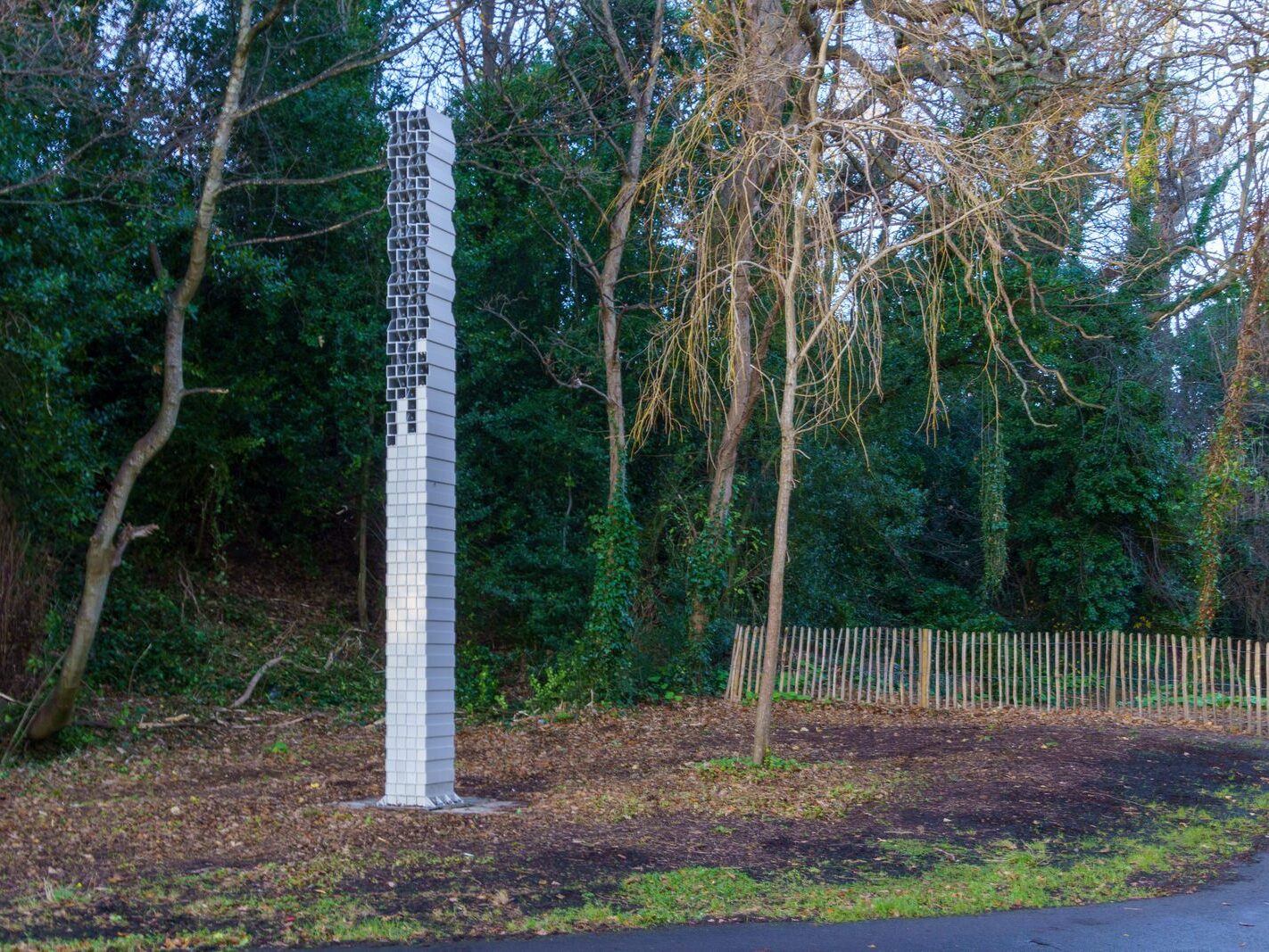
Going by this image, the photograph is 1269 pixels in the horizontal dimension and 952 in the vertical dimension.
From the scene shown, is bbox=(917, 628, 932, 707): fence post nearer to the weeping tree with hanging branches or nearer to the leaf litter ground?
the leaf litter ground

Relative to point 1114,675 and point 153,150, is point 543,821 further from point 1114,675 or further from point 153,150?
point 1114,675

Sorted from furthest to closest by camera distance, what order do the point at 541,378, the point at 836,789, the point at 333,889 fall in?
the point at 541,378 → the point at 836,789 → the point at 333,889

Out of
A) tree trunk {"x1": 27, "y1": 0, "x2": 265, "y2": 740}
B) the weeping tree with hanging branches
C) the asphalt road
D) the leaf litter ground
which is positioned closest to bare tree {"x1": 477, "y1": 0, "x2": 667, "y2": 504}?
tree trunk {"x1": 27, "y1": 0, "x2": 265, "y2": 740}

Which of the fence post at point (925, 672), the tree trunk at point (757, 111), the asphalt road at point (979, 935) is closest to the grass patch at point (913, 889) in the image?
the asphalt road at point (979, 935)

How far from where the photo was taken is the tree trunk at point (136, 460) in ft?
39.1

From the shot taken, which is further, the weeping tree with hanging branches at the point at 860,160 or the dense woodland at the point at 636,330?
the dense woodland at the point at 636,330

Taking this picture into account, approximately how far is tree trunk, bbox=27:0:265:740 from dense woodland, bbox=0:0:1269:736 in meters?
0.15

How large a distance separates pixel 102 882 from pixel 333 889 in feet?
4.86

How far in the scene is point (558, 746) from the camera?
13078 mm

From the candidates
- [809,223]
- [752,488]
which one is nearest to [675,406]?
[752,488]

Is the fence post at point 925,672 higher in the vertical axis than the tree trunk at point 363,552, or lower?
lower

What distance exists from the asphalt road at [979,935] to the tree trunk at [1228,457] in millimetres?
14447

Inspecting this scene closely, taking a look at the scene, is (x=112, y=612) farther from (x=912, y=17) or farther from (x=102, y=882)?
(x=912, y=17)

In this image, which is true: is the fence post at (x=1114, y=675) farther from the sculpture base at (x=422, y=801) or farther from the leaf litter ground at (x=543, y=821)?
the sculpture base at (x=422, y=801)
